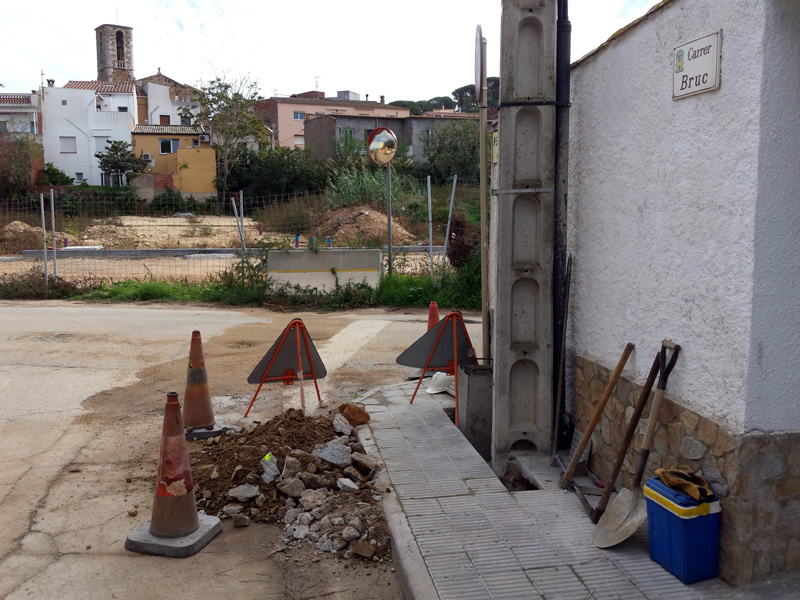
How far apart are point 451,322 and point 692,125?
346 centimetres

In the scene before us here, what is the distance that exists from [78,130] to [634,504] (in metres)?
60.2

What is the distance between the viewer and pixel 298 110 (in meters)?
72.2

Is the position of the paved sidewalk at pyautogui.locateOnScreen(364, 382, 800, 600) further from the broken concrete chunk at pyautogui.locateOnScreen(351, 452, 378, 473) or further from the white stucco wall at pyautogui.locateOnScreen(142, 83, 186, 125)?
the white stucco wall at pyautogui.locateOnScreen(142, 83, 186, 125)

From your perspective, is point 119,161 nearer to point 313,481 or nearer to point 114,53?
point 114,53

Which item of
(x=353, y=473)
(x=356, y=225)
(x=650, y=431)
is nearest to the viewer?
(x=650, y=431)

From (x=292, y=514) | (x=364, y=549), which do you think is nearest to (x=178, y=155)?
(x=292, y=514)

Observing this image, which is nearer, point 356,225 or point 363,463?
point 363,463

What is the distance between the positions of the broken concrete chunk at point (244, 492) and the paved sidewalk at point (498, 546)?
95 centimetres

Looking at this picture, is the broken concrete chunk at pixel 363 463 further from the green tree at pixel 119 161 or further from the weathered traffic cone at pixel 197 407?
→ the green tree at pixel 119 161

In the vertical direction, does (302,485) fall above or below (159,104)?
below

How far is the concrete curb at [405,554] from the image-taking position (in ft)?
11.3

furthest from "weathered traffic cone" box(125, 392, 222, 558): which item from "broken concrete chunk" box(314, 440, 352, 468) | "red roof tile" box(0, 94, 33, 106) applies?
"red roof tile" box(0, 94, 33, 106)

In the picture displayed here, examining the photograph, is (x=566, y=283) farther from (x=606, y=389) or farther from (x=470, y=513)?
(x=470, y=513)

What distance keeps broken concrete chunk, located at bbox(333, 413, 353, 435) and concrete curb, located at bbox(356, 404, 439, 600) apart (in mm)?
857
